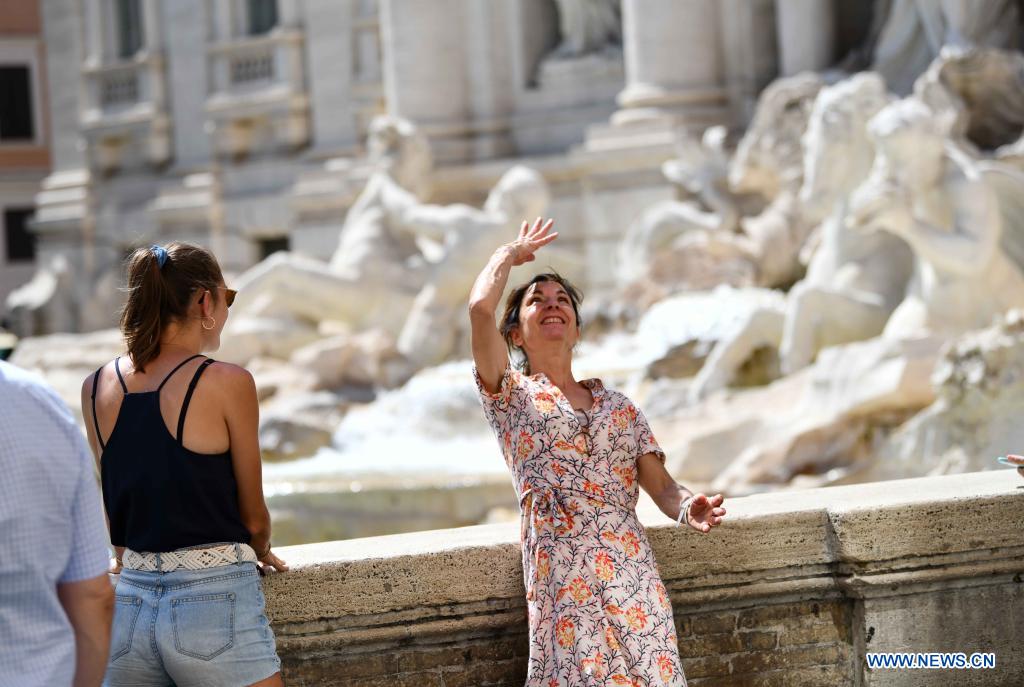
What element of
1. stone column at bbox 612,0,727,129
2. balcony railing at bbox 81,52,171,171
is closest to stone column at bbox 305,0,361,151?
balcony railing at bbox 81,52,171,171

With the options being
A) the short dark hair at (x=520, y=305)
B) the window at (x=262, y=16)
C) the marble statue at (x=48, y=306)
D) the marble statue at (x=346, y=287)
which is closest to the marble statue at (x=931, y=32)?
the marble statue at (x=346, y=287)

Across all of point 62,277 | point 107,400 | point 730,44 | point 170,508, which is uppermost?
point 730,44

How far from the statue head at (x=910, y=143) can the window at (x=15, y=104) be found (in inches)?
976

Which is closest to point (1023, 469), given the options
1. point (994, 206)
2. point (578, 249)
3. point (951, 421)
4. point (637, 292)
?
point (951, 421)

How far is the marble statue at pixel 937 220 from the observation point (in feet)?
24.9

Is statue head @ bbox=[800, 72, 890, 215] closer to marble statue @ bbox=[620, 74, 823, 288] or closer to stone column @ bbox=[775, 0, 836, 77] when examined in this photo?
marble statue @ bbox=[620, 74, 823, 288]

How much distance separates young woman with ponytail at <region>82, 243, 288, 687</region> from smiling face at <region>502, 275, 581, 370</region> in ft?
2.85

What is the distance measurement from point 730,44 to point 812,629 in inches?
448

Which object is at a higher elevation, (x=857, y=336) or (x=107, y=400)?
(x=107, y=400)

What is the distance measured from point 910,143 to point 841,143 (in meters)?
1.22

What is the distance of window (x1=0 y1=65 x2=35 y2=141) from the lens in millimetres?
29656

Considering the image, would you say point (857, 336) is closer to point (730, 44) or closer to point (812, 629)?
point (812, 629)

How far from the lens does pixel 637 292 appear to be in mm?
11648

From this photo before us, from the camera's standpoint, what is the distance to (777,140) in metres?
12.1
